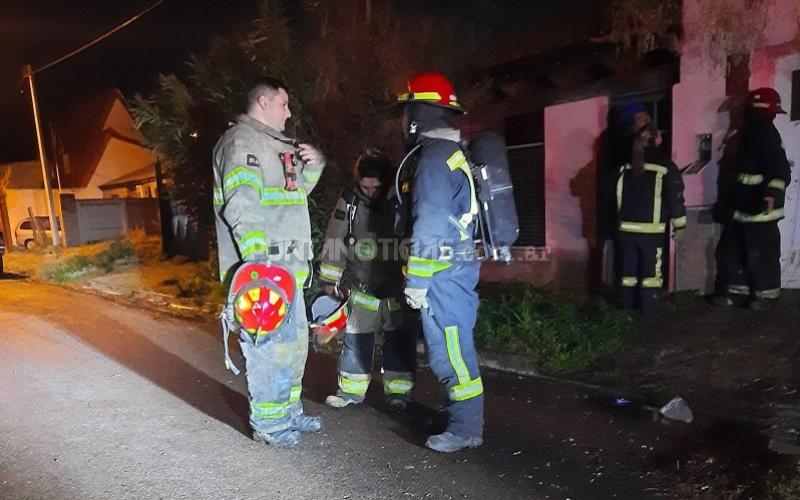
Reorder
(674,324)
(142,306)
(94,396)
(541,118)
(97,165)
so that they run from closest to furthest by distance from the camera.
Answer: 1. (94,396)
2. (674,324)
3. (541,118)
4. (142,306)
5. (97,165)

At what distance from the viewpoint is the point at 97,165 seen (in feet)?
99.7

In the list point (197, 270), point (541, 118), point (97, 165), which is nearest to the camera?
point (541, 118)

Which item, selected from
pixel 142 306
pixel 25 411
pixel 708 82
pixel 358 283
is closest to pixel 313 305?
pixel 358 283

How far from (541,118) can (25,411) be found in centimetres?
664

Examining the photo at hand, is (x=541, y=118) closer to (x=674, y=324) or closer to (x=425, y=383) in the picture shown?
(x=674, y=324)

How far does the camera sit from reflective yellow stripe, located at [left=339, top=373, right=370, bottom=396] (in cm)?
431

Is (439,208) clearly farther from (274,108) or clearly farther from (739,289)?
(739,289)

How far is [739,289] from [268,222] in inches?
184

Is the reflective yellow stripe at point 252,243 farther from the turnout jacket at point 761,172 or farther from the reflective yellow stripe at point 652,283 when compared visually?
the turnout jacket at point 761,172

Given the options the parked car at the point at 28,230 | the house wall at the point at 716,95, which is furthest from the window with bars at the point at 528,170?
the parked car at the point at 28,230

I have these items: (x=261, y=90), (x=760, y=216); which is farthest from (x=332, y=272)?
(x=760, y=216)

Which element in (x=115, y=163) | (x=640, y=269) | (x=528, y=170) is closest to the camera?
(x=640, y=269)

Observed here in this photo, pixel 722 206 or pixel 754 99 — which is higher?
pixel 754 99

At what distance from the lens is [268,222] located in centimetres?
360
